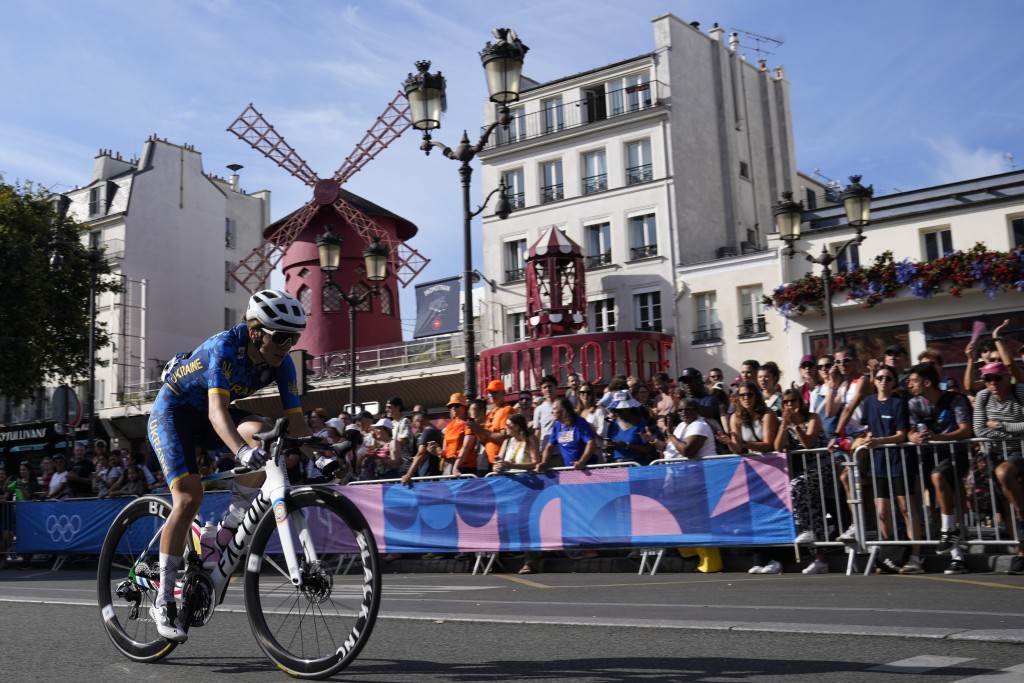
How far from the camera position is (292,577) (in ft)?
16.7

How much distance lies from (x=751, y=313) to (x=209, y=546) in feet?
118

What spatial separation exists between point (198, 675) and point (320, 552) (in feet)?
3.05

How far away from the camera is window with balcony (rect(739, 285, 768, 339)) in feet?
131

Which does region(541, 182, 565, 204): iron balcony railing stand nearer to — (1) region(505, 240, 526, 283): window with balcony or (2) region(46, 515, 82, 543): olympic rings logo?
(1) region(505, 240, 526, 283): window with balcony

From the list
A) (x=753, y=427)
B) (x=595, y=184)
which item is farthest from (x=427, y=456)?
(x=595, y=184)

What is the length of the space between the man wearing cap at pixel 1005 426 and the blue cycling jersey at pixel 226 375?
692 centimetres

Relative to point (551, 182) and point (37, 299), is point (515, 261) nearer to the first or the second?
point (551, 182)

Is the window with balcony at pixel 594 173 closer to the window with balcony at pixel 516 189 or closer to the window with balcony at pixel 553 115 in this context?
the window with balcony at pixel 553 115

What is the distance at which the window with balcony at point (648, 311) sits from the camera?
42719 mm

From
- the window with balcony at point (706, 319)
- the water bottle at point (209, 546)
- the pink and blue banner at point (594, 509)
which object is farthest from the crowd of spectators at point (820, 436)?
the window with balcony at point (706, 319)

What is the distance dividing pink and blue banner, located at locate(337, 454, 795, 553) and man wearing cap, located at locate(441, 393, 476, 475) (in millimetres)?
565

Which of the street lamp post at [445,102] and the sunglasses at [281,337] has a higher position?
the street lamp post at [445,102]

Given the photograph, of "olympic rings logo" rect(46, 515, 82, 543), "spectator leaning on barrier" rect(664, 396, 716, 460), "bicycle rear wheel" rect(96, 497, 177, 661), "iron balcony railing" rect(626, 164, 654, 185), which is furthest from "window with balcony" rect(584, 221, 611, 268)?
"bicycle rear wheel" rect(96, 497, 177, 661)

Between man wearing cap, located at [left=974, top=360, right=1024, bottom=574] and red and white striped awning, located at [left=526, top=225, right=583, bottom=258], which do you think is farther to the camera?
red and white striped awning, located at [left=526, top=225, right=583, bottom=258]
